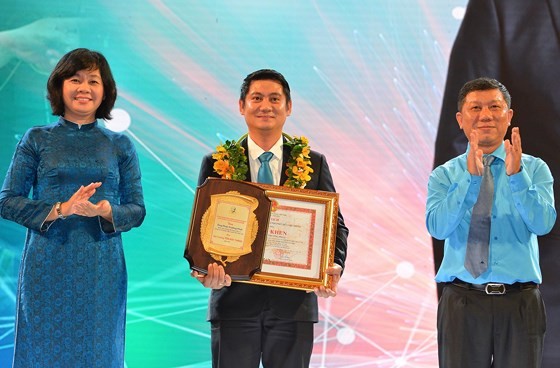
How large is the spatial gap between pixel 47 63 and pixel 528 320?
291 centimetres

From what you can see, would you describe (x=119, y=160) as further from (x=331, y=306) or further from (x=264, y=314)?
(x=331, y=306)

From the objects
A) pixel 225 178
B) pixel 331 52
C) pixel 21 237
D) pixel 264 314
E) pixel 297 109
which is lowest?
pixel 264 314

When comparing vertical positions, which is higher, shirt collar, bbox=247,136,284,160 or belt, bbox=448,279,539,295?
shirt collar, bbox=247,136,284,160

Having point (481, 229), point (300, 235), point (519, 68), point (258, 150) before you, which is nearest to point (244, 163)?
point (258, 150)

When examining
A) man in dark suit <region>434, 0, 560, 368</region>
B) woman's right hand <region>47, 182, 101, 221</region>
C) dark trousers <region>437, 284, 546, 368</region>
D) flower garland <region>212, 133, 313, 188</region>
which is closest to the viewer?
woman's right hand <region>47, 182, 101, 221</region>

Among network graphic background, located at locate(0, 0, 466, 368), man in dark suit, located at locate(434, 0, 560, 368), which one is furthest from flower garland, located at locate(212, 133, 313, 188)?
man in dark suit, located at locate(434, 0, 560, 368)

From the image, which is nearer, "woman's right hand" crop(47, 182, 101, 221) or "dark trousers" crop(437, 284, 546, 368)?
"woman's right hand" crop(47, 182, 101, 221)

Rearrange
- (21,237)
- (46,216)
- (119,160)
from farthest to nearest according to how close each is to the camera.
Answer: (21,237) → (119,160) → (46,216)

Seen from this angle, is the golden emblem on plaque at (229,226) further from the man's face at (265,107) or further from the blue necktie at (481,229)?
the blue necktie at (481,229)

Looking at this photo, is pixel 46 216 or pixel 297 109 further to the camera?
pixel 297 109

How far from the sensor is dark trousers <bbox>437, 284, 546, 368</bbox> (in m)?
2.89

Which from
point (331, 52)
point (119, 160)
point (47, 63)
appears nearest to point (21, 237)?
point (47, 63)

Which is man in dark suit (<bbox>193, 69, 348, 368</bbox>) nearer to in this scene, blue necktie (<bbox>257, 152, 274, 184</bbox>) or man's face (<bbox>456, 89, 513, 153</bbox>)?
blue necktie (<bbox>257, 152, 274, 184</bbox>)

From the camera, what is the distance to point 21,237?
13.3 ft
